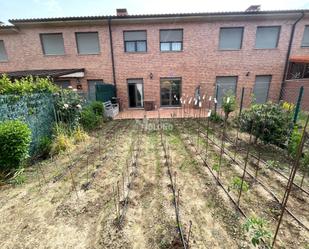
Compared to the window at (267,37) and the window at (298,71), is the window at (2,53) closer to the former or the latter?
the window at (267,37)

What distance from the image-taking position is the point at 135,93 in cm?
1109

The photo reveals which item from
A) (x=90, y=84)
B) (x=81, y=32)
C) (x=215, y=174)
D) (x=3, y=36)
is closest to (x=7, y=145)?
(x=215, y=174)

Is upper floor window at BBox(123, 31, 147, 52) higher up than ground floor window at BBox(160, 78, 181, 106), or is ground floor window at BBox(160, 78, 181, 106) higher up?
upper floor window at BBox(123, 31, 147, 52)

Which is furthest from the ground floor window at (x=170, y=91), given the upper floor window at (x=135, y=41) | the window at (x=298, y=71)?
the window at (x=298, y=71)

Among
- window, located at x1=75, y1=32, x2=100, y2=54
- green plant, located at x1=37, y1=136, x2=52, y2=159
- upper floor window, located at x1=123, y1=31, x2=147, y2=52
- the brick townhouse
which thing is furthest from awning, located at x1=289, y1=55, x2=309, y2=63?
green plant, located at x1=37, y1=136, x2=52, y2=159

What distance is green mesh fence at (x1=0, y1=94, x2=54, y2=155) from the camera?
13.0 ft

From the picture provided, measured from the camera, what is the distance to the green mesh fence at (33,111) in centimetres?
395

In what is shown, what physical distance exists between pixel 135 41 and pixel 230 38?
5.70 meters

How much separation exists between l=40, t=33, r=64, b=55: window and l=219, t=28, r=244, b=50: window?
381 inches

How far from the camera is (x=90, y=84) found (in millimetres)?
10883

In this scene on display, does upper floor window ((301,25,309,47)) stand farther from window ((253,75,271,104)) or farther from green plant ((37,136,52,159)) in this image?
green plant ((37,136,52,159))

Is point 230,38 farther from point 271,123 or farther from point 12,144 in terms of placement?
point 12,144

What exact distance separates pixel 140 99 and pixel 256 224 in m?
9.84

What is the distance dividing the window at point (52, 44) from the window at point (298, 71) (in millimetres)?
14039
